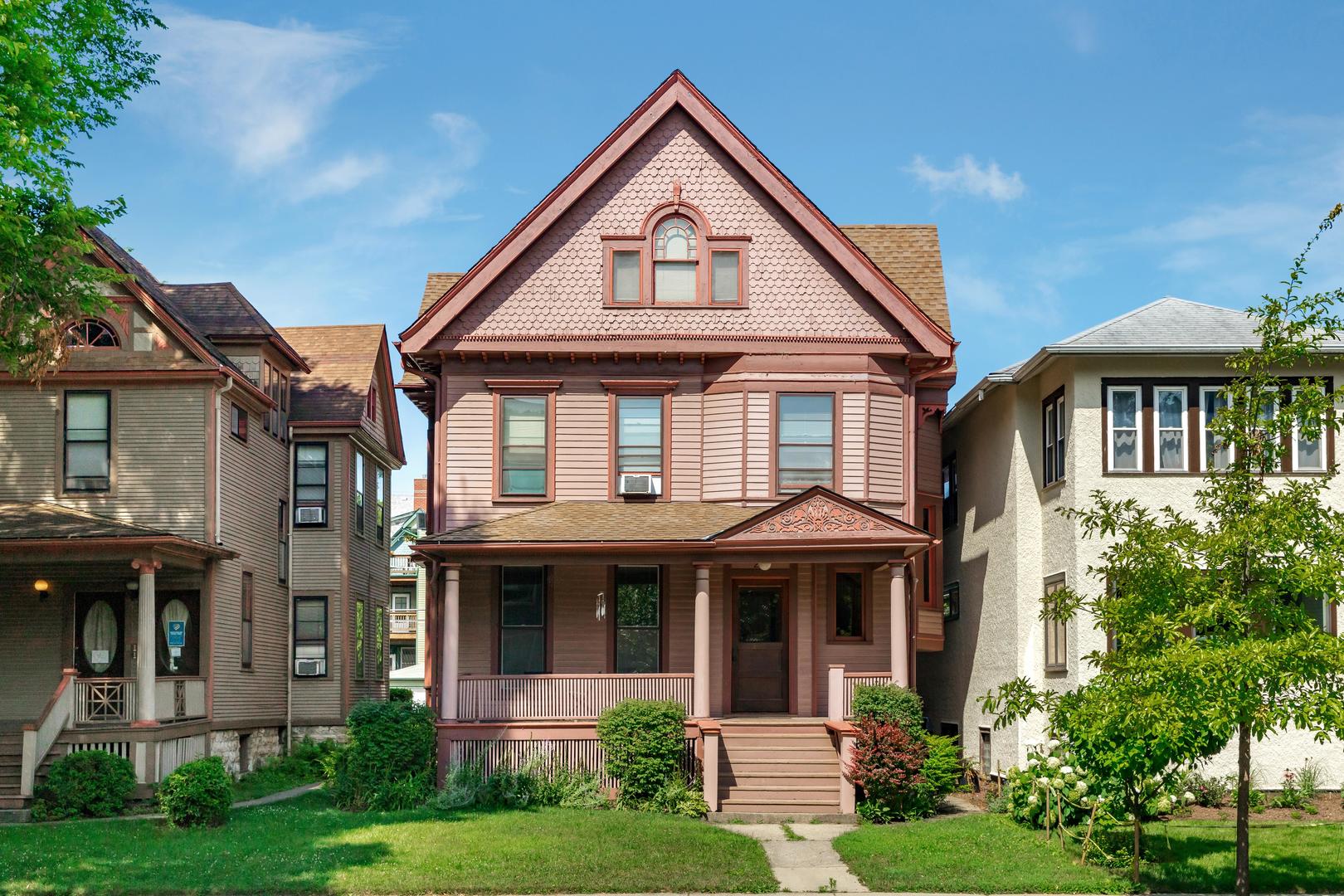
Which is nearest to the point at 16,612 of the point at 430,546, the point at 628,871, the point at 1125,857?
the point at 430,546

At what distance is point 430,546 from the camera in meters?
23.1

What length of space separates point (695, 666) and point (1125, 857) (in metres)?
7.93

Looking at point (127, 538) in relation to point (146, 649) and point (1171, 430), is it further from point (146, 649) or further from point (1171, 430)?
point (1171, 430)

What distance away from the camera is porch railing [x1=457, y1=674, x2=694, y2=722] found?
23.0 m

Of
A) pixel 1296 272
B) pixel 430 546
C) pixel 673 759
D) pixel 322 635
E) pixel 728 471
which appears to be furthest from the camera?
pixel 322 635

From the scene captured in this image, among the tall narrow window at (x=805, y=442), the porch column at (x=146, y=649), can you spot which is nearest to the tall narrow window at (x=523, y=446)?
the tall narrow window at (x=805, y=442)

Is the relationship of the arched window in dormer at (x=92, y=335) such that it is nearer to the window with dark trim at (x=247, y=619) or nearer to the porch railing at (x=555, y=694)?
the window with dark trim at (x=247, y=619)

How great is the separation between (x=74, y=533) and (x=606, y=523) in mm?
8667

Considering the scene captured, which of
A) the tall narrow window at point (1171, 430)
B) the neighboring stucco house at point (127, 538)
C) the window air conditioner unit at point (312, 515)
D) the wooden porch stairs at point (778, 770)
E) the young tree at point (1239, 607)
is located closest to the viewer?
the young tree at point (1239, 607)

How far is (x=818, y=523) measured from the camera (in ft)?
75.6

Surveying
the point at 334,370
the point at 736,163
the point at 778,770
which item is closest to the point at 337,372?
the point at 334,370

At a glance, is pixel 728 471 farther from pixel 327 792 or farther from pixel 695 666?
pixel 327 792

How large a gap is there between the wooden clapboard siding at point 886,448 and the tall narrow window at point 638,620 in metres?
4.20

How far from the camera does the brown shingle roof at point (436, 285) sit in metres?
29.0
